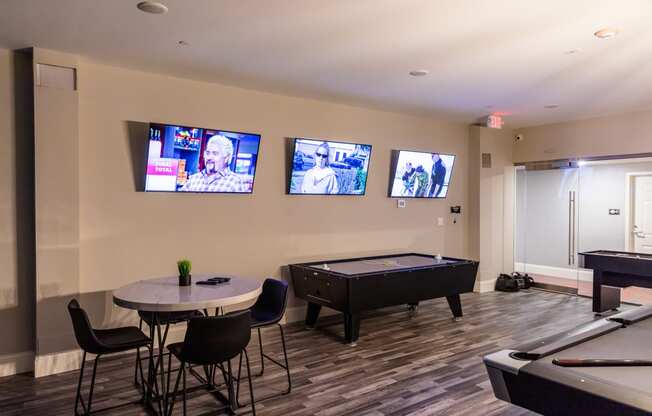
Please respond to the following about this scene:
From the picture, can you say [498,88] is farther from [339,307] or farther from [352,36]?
[339,307]

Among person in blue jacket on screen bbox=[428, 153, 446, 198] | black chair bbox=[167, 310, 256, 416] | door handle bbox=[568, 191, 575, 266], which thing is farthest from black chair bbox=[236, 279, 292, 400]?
door handle bbox=[568, 191, 575, 266]

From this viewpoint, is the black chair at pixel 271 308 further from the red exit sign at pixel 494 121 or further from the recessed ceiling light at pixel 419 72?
→ the red exit sign at pixel 494 121

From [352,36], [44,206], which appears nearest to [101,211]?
[44,206]

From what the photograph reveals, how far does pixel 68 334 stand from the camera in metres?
3.94

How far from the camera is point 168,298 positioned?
9.66 feet

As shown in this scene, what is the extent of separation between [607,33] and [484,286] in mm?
4736

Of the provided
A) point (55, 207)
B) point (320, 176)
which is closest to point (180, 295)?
point (55, 207)

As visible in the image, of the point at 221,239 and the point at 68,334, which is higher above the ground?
the point at 221,239

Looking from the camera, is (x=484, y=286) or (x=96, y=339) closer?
(x=96, y=339)

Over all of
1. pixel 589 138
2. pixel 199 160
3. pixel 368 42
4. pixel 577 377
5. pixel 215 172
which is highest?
pixel 368 42

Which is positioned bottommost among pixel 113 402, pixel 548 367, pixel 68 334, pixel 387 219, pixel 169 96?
pixel 113 402

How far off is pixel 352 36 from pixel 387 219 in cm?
329

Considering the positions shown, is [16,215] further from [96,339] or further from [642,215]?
[642,215]

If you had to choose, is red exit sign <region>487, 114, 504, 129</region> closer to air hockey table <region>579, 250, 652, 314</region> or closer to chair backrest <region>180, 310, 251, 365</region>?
air hockey table <region>579, 250, 652, 314</region>
